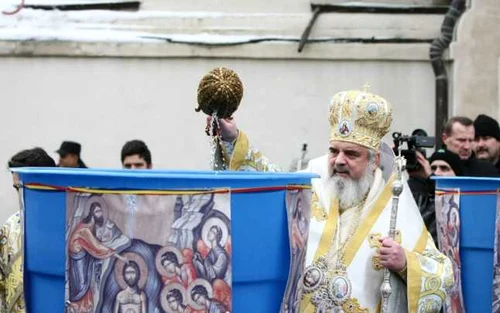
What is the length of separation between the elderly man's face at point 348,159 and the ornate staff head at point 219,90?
108 centimetres

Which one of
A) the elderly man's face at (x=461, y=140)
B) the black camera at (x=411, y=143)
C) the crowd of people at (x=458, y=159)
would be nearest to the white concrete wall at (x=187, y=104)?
the crowd of people at (x=458, y=159)

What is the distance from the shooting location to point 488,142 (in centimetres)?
1017

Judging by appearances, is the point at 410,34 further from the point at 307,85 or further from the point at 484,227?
the point at 484,227

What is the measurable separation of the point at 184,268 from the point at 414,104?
9162mm

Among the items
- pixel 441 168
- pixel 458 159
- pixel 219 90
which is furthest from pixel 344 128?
pixel 458 159

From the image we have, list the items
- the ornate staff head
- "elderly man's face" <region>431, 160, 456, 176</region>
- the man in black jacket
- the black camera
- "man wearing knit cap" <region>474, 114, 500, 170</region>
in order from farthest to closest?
"man wearing knit cap" <region>474, 114, 500, 170</region>, the man in black jacket, "elderly man's face" <region>431, 160, 456, 176</region>, the black camera, the ornate staff head

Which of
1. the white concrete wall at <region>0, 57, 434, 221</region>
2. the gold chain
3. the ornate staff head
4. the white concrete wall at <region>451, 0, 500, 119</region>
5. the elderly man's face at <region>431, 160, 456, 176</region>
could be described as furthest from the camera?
the white concrete wall at <region>0, 57, 434, 221</region>

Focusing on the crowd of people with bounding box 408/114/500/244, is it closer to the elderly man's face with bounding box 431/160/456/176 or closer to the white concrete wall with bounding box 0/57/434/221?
the elderly man's face with bounding box 431/160/456/176

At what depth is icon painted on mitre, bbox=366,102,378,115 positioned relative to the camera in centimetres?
629

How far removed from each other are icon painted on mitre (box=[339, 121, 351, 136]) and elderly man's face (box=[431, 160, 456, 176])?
2.35 m

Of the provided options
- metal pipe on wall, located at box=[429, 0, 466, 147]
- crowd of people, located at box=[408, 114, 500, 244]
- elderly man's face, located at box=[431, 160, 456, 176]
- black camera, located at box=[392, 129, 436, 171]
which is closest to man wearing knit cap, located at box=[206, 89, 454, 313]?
black camera, located at box=[392, 129, 436, 171]

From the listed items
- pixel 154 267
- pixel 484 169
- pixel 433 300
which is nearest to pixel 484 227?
pixel 433 300

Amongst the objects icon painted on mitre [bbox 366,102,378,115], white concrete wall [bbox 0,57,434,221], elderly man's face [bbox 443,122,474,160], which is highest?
white concrete wall [bbox 0,57,434,221]

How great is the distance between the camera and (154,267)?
428 centimetres
